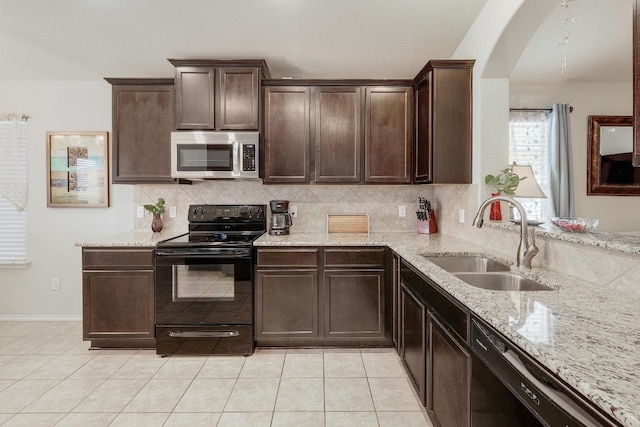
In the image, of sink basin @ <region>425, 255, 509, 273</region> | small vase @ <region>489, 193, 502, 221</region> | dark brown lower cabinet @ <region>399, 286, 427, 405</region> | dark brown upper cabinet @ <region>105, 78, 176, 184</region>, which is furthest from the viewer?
dark brown upper cabinet @ <region>105, 78, 176, 184</region>

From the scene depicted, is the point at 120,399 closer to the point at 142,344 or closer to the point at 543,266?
the point at 142,344

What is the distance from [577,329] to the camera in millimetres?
1031

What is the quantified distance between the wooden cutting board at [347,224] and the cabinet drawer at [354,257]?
545 millimetres

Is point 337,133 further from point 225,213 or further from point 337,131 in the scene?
point 225,213

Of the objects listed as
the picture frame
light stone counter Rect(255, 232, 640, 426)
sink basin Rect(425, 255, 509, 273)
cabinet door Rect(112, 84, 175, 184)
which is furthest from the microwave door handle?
light stone counter Rect(255, 232, 640, 426)

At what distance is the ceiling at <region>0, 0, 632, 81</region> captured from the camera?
2346 mm

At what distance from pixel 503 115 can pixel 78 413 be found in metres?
3.47

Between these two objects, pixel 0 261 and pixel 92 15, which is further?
pixel 0 261

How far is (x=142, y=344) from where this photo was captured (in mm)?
2922

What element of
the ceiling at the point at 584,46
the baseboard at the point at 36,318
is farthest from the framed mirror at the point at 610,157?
the baseboard at the point at 36,318

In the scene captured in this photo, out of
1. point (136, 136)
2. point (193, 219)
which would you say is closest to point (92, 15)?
point (136, 136)

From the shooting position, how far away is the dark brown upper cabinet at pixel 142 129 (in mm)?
3158

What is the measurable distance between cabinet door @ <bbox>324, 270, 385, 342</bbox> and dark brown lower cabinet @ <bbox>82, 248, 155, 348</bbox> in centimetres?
146

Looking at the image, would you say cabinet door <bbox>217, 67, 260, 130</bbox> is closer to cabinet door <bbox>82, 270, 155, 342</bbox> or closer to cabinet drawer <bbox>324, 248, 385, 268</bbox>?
cabinet drawer <bbox>324, 248, 385, 268</bbox>
